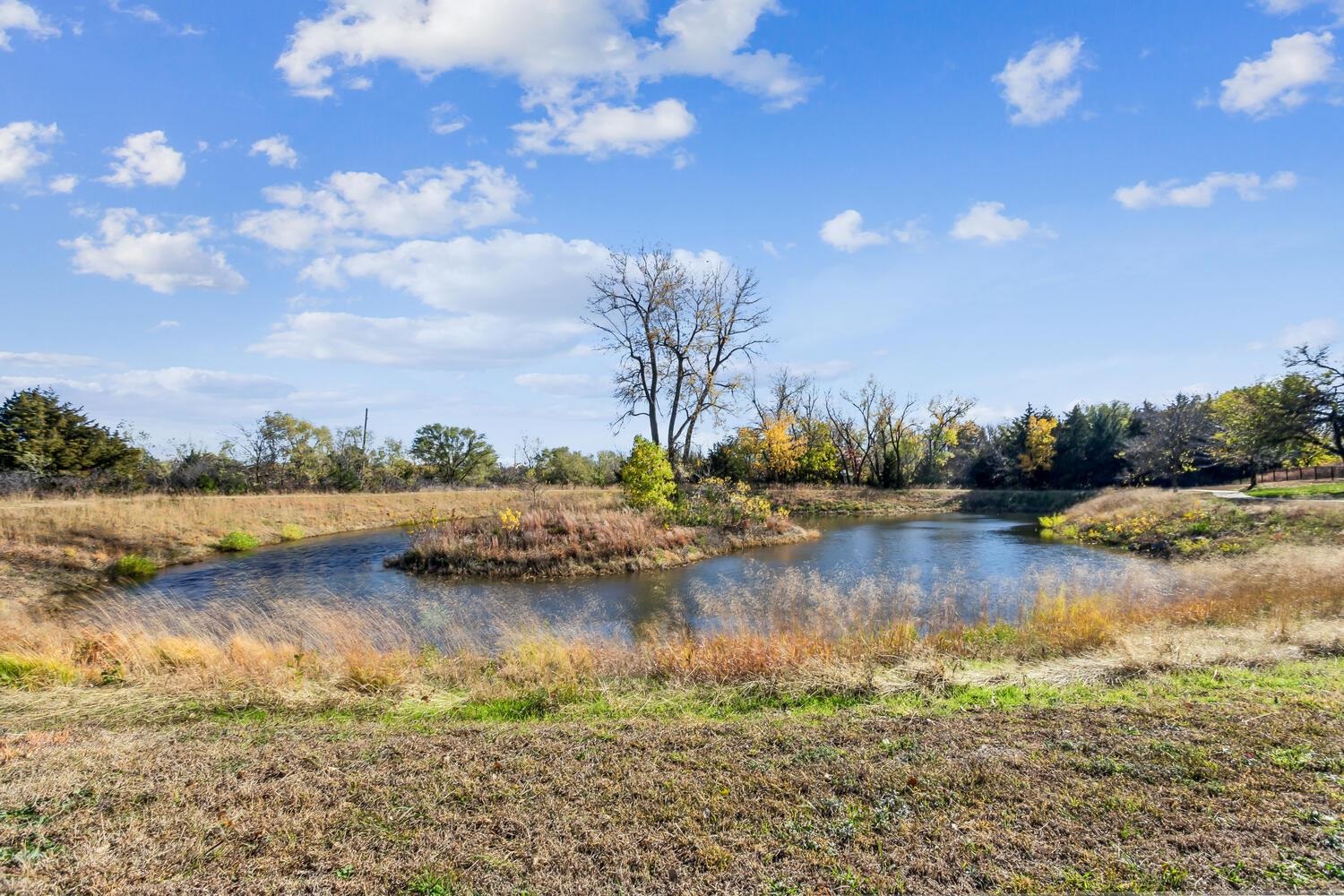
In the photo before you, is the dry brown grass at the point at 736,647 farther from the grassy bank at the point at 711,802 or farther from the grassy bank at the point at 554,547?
the grassy bank at the point at 554,547

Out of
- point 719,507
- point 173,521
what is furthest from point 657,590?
point 173,521

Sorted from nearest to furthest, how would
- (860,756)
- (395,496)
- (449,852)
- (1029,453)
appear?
(449,852) → (860,756) → (395,496) → (1029,453)

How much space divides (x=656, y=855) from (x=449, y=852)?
1.19 m

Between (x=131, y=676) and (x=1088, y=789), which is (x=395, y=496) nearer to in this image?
(x=131, y=676)

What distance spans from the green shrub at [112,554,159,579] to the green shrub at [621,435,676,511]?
49.1ft

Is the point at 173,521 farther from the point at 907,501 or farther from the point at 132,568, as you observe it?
the point at 907,501

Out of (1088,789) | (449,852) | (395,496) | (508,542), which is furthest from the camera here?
(395,496)

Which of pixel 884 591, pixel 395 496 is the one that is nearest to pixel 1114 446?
pixel 884 591

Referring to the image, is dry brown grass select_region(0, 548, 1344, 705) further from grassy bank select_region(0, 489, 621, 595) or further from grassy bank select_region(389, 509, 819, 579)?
grassy bank select_region(0, 489, 621, 595)

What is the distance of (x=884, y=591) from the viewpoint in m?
11.5

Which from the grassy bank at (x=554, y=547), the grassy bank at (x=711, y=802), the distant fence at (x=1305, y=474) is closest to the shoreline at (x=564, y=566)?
the grassy bank at (x=554, y=547)

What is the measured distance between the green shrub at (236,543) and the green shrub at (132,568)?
12.6ft

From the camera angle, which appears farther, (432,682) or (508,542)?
(508,542)

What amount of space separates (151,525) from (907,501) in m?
39.6
